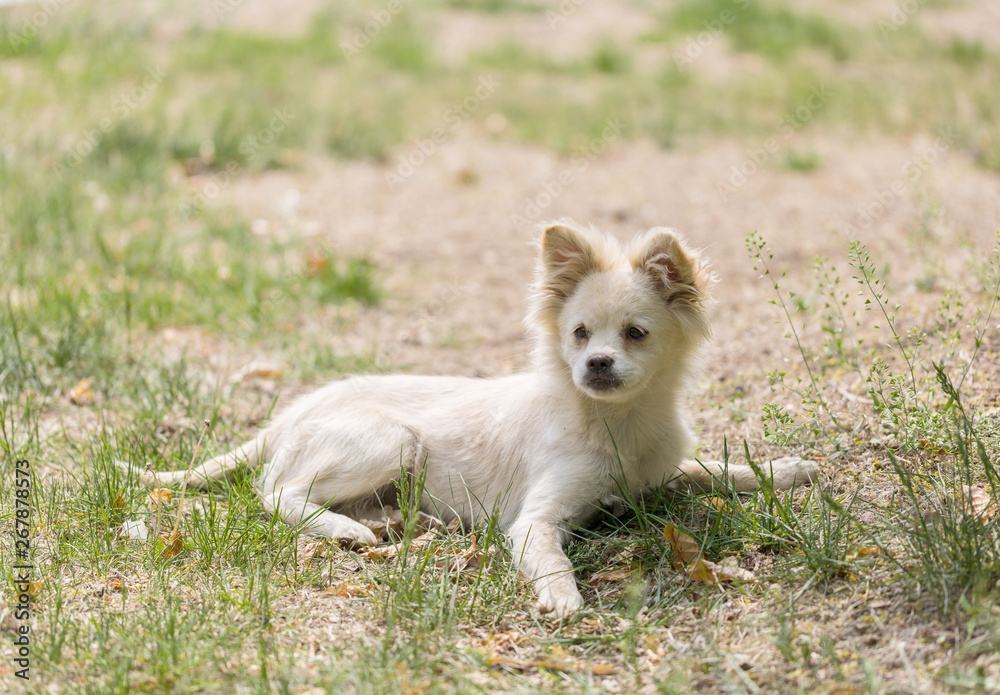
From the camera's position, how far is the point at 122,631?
8.52 ft

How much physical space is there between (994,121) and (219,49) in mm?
8571

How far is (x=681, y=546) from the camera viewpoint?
312 cm

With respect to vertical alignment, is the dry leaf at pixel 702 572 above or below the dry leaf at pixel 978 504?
below

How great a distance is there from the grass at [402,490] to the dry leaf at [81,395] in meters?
0.04

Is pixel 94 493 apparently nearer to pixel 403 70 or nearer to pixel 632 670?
pixel 632 670
